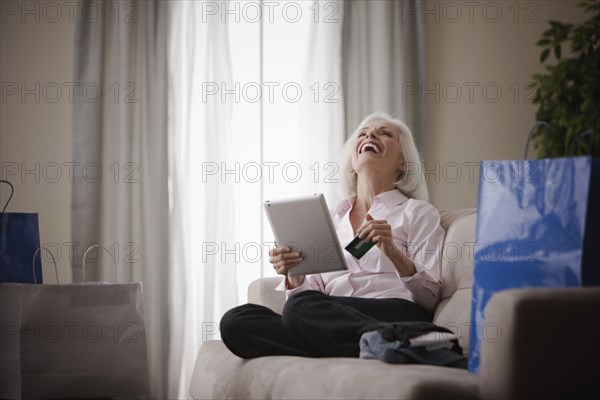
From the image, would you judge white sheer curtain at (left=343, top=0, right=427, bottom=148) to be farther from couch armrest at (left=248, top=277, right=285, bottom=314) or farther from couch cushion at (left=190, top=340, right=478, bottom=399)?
couch cushion at (left=190, top=340, right=478, bottom=399)

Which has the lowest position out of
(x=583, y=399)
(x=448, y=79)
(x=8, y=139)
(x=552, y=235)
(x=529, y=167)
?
(x=583, y=399)

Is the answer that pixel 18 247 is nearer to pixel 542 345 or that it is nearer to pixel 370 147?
pixel 370 147

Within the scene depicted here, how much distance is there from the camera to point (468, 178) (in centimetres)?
393

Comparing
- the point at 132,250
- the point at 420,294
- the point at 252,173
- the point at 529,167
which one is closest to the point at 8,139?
the point at 132,250

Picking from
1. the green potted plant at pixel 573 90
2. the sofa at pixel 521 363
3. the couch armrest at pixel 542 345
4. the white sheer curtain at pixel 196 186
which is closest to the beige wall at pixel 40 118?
the white sheer curtain at pixel 196 186

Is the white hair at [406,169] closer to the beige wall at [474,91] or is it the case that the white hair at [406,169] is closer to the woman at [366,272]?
the woman at [366,272]

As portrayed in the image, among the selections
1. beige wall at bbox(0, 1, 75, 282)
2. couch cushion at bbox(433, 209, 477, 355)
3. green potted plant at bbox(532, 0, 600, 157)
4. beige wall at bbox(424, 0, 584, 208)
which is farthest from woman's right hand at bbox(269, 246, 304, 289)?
beige wall at bbox(424, 0, 584, 208)

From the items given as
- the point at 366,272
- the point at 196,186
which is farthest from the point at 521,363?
the point at 196,186

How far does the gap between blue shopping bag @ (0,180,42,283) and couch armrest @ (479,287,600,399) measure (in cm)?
138

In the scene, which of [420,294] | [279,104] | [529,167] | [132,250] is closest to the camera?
[529,167]

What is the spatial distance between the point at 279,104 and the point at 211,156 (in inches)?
17.0

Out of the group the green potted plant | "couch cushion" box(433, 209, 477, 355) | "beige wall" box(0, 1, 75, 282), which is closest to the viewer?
"couch cushion" box(433, 209, 477, 355)

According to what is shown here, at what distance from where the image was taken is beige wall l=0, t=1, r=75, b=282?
11.2 ft

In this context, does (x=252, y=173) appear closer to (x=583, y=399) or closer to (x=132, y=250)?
(x=132, y=250)
